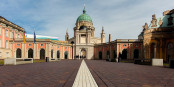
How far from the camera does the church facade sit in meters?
30.9

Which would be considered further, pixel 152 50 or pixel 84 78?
pixel 152 50

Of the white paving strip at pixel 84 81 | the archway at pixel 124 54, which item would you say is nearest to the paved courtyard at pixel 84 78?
the white paving strip at pixel 84 81

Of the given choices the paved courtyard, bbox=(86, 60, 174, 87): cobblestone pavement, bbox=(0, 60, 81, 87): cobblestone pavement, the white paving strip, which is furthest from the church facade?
the white paving strip

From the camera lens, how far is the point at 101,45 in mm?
54625

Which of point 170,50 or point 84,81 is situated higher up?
point 170,50

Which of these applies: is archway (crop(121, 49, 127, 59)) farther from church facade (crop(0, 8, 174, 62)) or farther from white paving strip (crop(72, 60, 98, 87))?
white paving strip (crop(72, 60, 98, 87))

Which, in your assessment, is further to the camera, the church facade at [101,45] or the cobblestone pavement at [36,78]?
the church facade at [101,45]

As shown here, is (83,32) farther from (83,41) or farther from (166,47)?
(166,47)

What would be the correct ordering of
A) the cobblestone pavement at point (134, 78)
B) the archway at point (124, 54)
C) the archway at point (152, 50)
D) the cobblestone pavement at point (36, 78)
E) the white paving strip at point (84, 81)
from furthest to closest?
the archway at point (124, 54), the archway at point (152, 50), the cobblestone pavement at point (134, 78), the cobblestone pavement at point (36, 78), the white paving strip at point (84, 81)

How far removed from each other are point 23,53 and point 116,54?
3803 cm

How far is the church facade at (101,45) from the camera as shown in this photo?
101 feet

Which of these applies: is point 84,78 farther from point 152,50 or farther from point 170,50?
point 170,50

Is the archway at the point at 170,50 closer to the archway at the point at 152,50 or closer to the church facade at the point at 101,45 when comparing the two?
the church facade at the point at 101,45

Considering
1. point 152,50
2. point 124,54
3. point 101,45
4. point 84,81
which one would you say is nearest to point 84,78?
point 84,81
